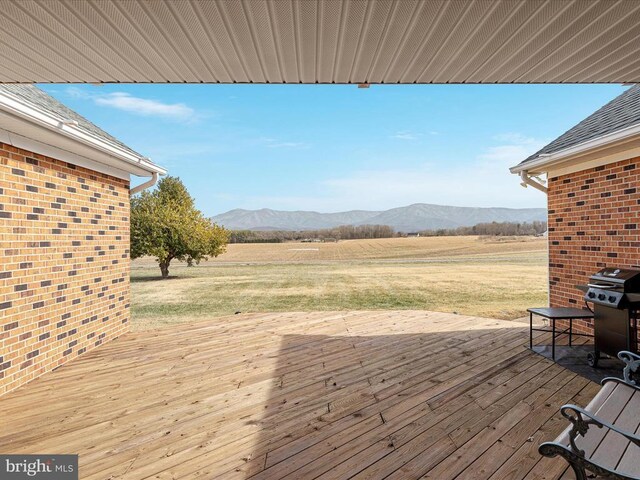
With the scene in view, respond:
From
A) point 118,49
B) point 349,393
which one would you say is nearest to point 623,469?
point 349,393

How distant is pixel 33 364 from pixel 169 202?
69.3 ft

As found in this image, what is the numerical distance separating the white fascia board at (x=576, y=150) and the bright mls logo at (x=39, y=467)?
239 inches

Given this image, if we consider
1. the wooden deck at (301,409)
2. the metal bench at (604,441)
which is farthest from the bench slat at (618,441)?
the wooden deck at (301,409)

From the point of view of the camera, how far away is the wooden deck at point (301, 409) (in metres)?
2.68

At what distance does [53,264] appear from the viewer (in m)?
4.76

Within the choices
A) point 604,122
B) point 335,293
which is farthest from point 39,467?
point 335,293

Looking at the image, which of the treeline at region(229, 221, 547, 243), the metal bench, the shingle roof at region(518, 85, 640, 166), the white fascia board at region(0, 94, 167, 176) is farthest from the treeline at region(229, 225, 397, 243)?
the metal bench

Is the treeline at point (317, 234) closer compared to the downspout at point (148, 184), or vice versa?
the downspout at point (148, 184)

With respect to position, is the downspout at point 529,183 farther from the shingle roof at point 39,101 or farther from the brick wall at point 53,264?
the brick wall at point 53,264

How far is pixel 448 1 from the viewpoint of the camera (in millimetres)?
1968

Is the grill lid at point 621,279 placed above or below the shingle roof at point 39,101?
below

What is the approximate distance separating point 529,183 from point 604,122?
4.40 feet

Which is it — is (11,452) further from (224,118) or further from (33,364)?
(224,118)

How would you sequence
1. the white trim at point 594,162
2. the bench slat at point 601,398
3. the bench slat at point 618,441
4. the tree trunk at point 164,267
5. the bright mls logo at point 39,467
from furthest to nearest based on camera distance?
the tree trunk at point 164,267 < the white trim at point 594,162 < the bright mls logo at point 39,467 < the bench slat at point 601,398 < the bench slat at point 618,441
